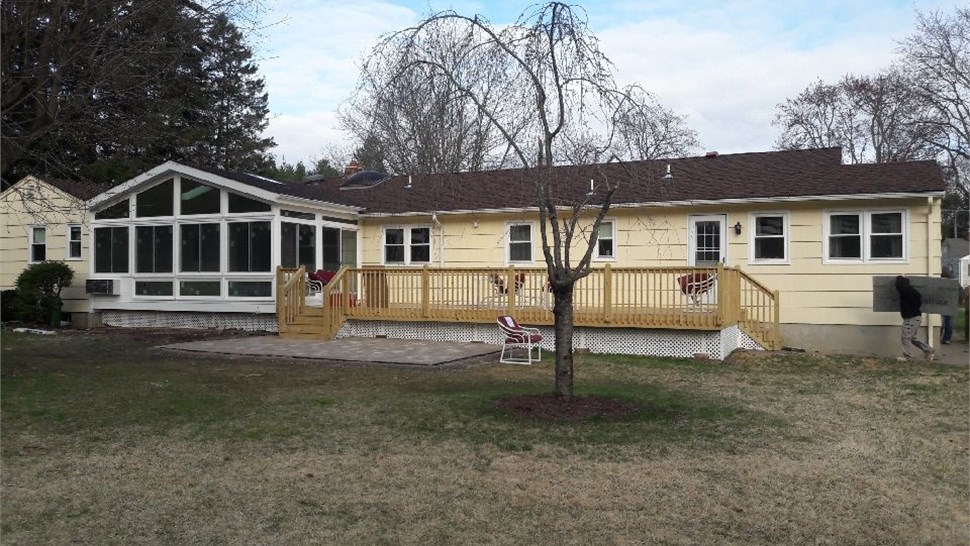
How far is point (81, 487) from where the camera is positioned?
5199 mm

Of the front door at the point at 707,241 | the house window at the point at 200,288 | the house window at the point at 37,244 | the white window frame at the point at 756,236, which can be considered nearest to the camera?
the white window frame at the point at 756,236

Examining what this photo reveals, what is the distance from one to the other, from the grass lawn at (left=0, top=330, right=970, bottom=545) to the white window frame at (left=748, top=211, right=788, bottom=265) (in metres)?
4.52

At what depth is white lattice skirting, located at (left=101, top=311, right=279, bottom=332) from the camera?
16.5 m

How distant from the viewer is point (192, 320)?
1730 centimetres

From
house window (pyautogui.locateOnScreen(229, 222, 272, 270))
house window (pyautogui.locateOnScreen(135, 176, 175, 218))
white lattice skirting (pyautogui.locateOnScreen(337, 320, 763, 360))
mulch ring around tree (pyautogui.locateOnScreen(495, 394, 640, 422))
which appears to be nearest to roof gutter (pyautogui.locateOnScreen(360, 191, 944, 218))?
white lattice skirting (pyautogui.locateOnScreen(337, 320, 763, 360))

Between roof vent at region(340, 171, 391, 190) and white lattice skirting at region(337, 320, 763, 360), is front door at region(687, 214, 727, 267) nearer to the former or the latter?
white lattice skirting at region(337, 320, 763, 360)

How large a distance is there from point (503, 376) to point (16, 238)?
16.1m

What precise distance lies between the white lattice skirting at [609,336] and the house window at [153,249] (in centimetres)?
516

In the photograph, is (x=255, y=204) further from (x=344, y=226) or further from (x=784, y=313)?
(x=784, y=313)

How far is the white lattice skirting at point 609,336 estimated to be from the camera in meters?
12.8

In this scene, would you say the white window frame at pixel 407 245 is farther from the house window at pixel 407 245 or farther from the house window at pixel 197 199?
the house window at pixel 197 199

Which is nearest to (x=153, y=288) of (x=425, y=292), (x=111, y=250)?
(x=111, y=250)

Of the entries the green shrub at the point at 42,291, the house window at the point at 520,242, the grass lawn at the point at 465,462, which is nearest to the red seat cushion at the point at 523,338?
the grass lawn at the point at 465,462

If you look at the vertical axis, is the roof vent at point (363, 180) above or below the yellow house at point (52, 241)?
above
